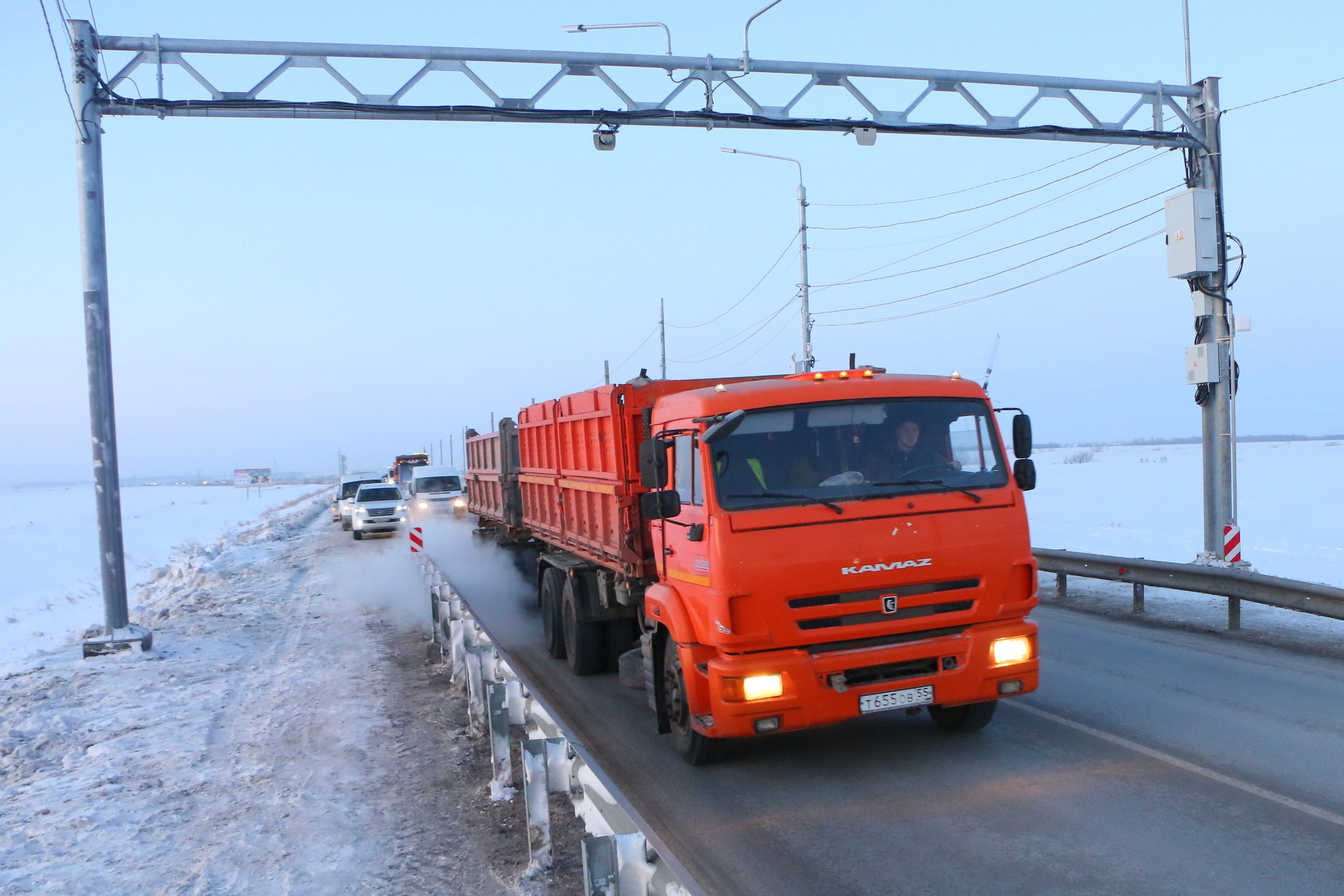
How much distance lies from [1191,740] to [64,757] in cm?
789

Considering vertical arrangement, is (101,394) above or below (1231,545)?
above

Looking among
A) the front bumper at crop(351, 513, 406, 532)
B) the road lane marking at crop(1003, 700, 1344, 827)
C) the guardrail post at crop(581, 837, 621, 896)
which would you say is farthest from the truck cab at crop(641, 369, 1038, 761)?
the front bumper at crop(351, 513, 406, 532)

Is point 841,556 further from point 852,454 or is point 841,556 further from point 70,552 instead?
point 70,552

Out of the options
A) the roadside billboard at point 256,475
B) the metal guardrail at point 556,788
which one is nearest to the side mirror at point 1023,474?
the metal guardrail at point 556,788

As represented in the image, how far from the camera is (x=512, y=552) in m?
19.7

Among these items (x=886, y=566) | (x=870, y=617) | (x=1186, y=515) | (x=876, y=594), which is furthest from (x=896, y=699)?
(x=1186, y=515)

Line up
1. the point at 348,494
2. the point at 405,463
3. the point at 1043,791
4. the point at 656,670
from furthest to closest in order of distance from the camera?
1. the point at 405,463
2. the point at 348,494
3. the point at 656,670
4. the point at 1043,791

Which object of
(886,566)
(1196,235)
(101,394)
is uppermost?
(1196,235)

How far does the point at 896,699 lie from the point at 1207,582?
6.67 m

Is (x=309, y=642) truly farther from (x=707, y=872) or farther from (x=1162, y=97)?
(x=1162, y=97)

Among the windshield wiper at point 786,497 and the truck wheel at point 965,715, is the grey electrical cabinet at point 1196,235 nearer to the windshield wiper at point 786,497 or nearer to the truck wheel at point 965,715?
the truck wheel at point 965,715

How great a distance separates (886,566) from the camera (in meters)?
5.77

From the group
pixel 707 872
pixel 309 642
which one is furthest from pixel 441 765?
pixel 309 642

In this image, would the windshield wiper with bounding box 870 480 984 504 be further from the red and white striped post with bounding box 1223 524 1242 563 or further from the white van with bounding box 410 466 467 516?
the white van with bounding box 410 466 467 516
